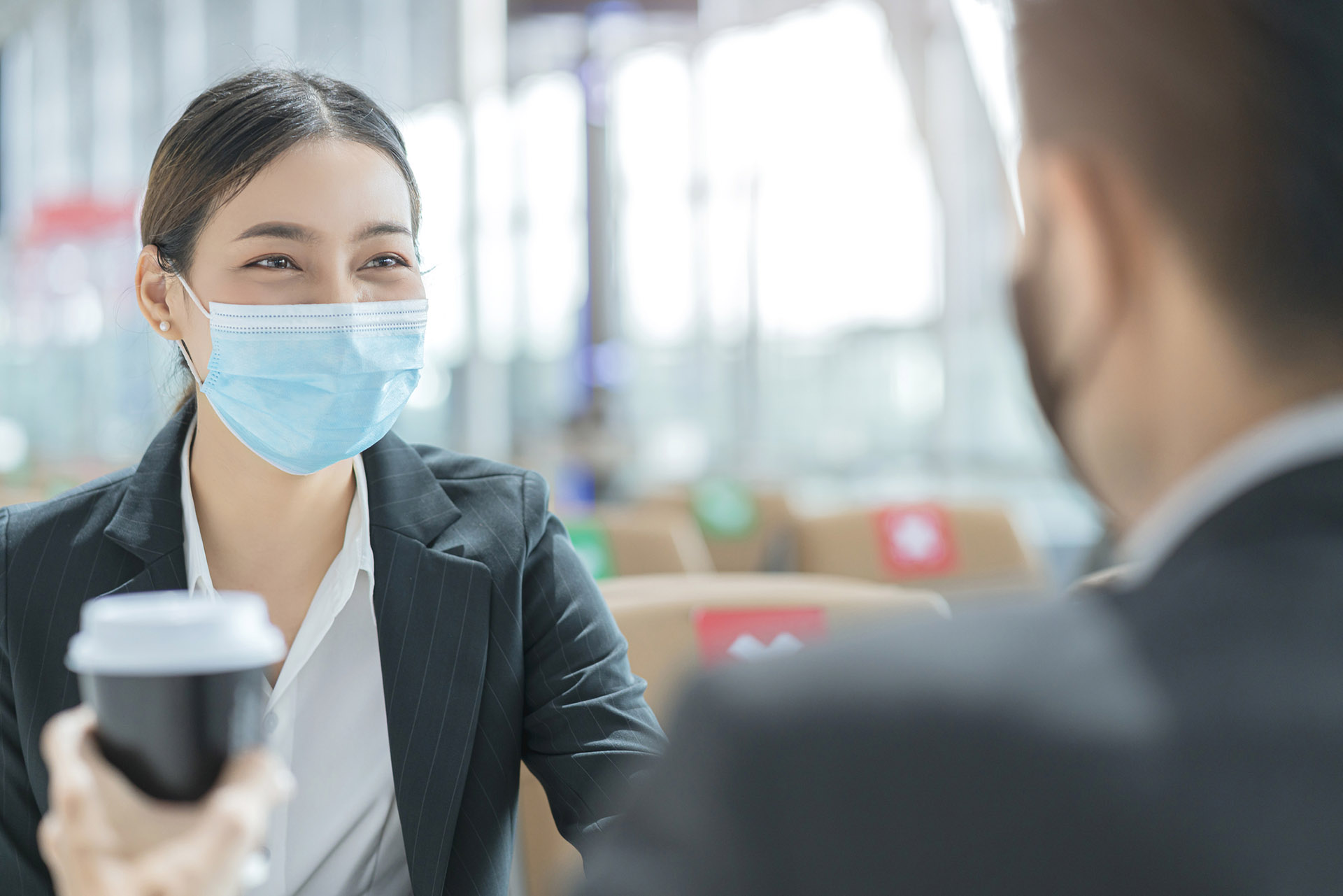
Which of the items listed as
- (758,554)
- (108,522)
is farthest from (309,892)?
(758,554)

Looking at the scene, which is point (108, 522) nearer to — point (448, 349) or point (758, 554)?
point (758, 554)

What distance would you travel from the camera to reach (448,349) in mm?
6344

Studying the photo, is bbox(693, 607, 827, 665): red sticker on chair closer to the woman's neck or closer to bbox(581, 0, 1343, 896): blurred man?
the woman's neck

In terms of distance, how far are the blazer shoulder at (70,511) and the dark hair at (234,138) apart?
0.91 ft

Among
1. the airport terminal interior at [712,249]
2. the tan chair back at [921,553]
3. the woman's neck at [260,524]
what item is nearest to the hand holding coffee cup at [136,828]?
the woman's neck at [260,524]

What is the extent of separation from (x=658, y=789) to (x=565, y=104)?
6.18 metres

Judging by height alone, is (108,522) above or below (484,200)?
below

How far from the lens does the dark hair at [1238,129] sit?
1.43 feet

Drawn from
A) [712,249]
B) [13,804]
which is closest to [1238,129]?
[13,804]

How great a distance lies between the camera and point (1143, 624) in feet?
1.36

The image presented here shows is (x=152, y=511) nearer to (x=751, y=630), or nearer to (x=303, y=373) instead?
(x=303, y=373)

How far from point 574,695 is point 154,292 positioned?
716mm

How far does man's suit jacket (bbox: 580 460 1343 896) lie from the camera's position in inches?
14.6

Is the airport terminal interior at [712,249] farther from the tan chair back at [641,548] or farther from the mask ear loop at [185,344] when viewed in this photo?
the mask ear loop at [185,344]
